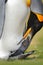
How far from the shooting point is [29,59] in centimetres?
396

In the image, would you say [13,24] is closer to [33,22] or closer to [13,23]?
[13,23]

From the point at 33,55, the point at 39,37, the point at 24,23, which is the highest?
the point at 24,23

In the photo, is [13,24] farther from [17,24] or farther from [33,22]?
[33,22]

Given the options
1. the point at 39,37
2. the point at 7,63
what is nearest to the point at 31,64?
the point at 7,63

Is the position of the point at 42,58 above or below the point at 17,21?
below

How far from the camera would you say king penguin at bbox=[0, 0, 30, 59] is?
3.96 m

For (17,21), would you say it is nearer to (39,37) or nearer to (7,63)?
(7,63)

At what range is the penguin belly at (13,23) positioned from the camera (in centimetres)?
396

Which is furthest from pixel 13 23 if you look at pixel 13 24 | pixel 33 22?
pixel 33 22

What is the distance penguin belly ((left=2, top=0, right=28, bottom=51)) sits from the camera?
3957 millimetres

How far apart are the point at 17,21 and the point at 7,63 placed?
418 millimetres

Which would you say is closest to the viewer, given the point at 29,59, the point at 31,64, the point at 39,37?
the point at 31,64

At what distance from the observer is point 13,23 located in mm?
3992

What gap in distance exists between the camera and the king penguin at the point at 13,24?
156 inches
